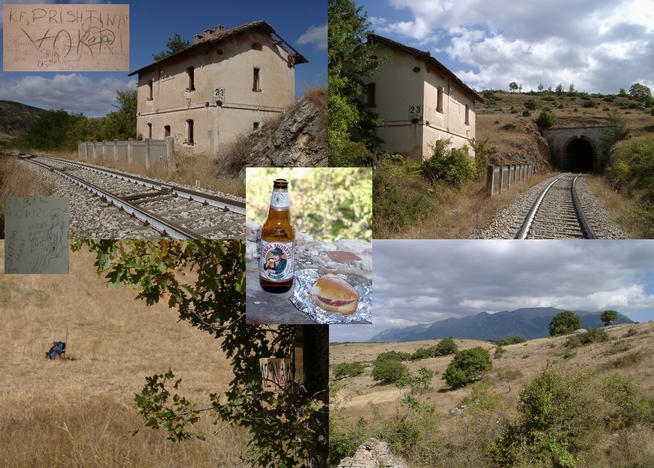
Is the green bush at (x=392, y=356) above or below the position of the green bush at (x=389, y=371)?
above

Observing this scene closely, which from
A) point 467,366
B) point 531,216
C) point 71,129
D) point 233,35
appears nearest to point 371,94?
point 233,35

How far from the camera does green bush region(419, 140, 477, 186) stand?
21.4ft

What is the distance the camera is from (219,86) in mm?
6348

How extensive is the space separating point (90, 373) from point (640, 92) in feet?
42.6

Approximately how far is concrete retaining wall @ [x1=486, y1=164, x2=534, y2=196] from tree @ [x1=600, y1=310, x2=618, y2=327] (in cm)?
267

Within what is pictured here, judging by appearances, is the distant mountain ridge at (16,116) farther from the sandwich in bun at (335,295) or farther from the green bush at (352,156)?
the sandwich in bun at (335,295)

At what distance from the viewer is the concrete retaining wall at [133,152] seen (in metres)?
6.70

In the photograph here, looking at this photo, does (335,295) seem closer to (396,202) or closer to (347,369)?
(396,202)

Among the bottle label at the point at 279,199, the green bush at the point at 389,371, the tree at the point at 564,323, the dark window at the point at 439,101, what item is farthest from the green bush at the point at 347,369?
the bottle label at the point at 279,199

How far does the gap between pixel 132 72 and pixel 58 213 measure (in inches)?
75.4

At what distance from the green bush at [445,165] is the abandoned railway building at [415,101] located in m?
0.08

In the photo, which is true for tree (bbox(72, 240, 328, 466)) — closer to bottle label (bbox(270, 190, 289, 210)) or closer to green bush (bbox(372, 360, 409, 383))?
bottle label (bbox(270, 190, 289, 210))

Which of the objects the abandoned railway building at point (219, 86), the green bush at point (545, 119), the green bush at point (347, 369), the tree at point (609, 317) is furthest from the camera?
the green bush at point (347, 369)

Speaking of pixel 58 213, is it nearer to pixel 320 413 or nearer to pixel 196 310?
pixel 196 310
